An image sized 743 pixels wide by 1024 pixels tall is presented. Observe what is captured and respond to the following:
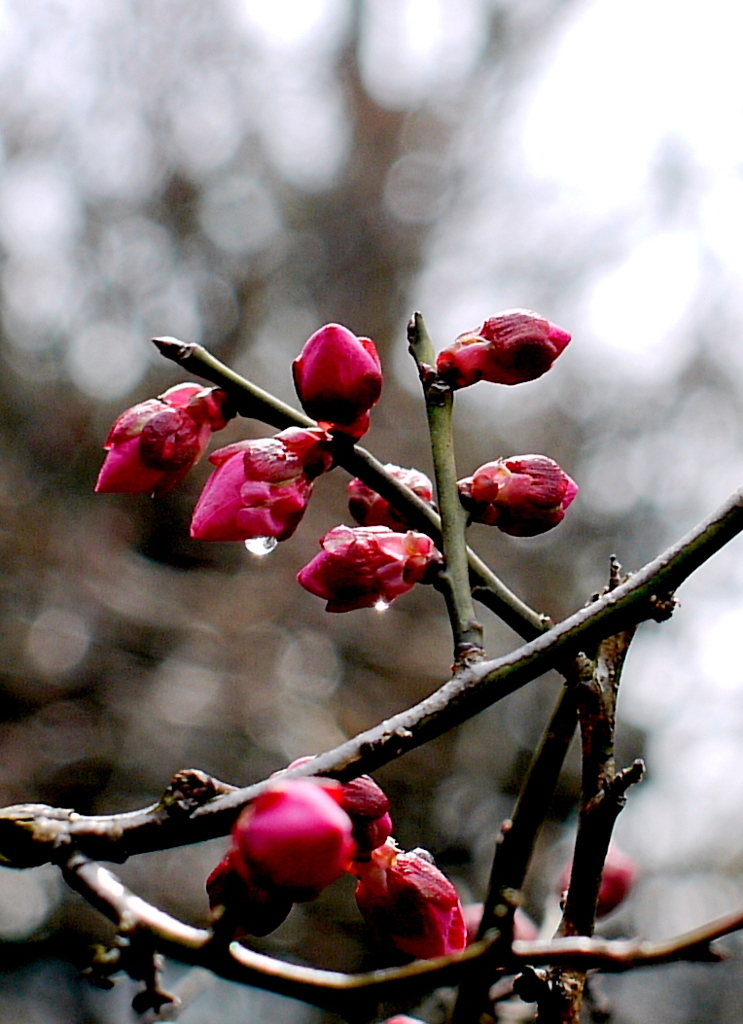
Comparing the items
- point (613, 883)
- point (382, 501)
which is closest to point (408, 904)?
point (382, 501)

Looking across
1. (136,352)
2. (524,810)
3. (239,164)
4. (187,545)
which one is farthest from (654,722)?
(524,810)

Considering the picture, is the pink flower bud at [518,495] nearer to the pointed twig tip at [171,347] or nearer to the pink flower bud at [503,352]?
the pink flower bud at [503,352]

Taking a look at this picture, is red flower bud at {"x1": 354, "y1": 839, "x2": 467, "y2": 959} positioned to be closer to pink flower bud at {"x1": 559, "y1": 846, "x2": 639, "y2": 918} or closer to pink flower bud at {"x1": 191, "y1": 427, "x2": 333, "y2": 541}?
pink flower bud at {"x1": 191, "y1": 427, "x2": 333, "y2": 541}

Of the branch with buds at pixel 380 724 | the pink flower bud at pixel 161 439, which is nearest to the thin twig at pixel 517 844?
the branch with buds at pixel 380 724

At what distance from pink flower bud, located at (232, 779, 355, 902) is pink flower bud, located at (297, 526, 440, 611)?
1.00ft

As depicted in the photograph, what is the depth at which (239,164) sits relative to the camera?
10.5 meters

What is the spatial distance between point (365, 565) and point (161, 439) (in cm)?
18

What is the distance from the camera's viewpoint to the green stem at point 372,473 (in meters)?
0.68

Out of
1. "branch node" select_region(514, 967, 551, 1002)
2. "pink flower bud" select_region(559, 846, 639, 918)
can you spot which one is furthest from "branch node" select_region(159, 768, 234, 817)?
"pink flower bud" select_region(559, 846, 639, 918)

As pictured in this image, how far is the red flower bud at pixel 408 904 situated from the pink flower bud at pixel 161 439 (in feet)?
1.03

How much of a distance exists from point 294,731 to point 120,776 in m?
1.25

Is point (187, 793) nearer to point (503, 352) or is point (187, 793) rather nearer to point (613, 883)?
point (503, 352)

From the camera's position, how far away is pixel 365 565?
71 cm

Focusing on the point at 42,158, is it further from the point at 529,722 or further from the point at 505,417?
the point at 529,722
